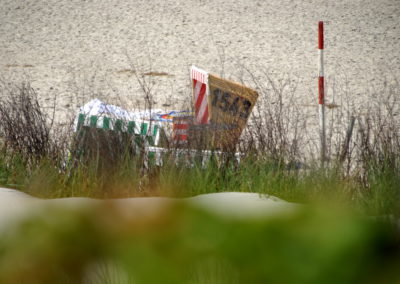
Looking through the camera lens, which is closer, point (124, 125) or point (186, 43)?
point (124, 125)

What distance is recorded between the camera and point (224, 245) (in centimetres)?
114

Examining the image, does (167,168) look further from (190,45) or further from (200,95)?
(190,45)

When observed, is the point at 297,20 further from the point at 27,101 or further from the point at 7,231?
the point at 7,231

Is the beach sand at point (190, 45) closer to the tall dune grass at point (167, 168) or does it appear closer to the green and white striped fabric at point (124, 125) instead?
the green and white striped fabric at point (124, 125)

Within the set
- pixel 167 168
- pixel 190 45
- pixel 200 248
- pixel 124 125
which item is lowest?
pixel 200 248

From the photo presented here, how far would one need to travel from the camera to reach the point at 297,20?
1315 centimetres

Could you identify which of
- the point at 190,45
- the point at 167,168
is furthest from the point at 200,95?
the point at 190,45

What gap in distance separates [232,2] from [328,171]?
37.4ft

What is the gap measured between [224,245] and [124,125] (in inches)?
123

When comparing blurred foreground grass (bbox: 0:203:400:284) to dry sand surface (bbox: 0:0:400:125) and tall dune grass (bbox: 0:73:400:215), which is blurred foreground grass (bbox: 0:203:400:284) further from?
dry sand surface (bbox: 0:0:400:125)

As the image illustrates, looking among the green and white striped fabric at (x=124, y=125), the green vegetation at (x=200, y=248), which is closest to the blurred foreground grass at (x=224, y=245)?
the green vegetation at (x=200, y=248)

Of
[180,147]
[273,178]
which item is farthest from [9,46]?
[273,178]

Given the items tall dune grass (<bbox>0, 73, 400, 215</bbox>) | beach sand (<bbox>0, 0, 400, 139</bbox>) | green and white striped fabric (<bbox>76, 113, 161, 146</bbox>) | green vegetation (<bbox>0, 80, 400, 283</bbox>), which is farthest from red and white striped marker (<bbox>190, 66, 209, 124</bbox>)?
green vegetation (<bbox>0, 80, 400, 283</bbox>)

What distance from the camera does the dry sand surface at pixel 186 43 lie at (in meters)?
9.72
